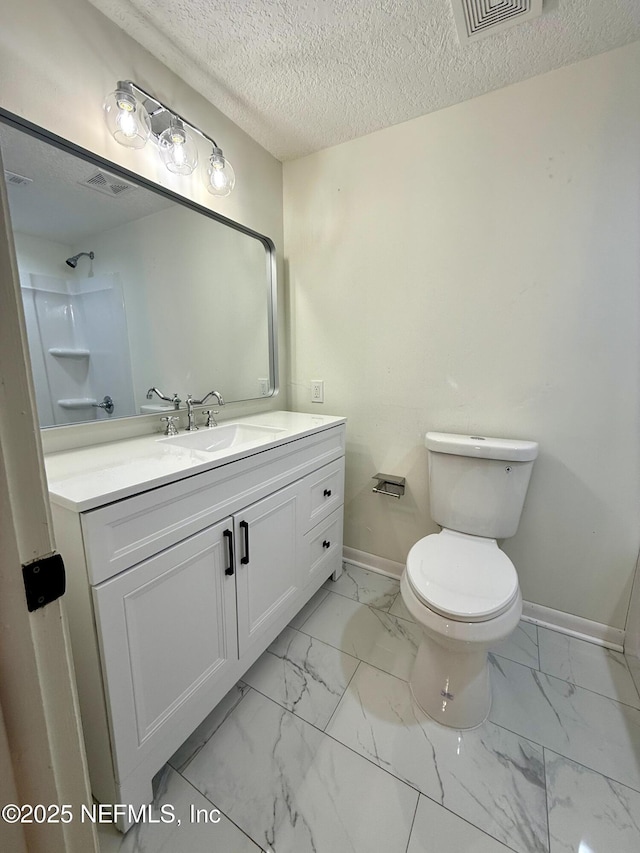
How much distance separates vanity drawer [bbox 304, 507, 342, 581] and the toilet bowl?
0.44 metres

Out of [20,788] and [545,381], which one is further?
[545,381]

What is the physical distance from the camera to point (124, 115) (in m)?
1.06

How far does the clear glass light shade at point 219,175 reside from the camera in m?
1.36

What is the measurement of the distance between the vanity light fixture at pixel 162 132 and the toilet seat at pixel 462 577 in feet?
5.39

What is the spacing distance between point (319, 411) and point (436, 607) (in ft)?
3.83

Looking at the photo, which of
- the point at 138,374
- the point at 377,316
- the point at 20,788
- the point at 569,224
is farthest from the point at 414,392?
the point at 20,788

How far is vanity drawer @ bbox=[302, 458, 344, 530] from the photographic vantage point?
4.75 feet

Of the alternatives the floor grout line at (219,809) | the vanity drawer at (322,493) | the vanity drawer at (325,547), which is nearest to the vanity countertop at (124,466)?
the vanity drawer at (322,493)

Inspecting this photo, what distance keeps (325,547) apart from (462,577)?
67cm

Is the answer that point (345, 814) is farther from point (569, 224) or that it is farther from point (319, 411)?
point (569, 224)

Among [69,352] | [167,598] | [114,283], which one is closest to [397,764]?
[167,598]

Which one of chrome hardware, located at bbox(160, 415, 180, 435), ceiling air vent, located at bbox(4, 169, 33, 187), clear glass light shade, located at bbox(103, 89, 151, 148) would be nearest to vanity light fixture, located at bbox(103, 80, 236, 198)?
clear glass light shade, located at bbox(103, 89, 151, 148)

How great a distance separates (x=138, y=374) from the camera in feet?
4.17

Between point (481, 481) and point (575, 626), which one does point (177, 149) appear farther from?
point (575, 626)
